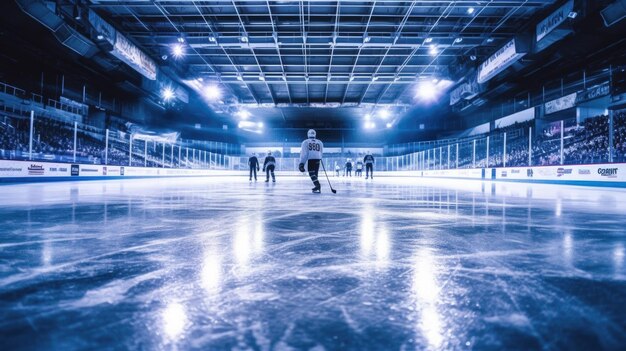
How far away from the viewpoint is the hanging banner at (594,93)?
17.9 metres

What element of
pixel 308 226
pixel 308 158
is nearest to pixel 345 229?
pixel 308 226

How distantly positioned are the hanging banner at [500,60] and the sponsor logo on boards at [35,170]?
19508 mm

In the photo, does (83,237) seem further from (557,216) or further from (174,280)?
(557,216)

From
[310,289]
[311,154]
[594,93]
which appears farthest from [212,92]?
[310,289]

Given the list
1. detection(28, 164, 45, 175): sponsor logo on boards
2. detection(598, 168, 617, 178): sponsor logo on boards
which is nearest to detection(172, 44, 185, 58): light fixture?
detection(28, 164, 45, 175): sponsor logo on boards

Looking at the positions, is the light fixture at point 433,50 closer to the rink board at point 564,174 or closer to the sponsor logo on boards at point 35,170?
the rink board at point 564,174

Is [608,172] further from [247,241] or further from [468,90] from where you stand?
[247,241]

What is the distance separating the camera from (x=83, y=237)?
236 cm

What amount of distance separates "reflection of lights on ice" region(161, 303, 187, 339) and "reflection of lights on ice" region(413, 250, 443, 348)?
2.36 ft

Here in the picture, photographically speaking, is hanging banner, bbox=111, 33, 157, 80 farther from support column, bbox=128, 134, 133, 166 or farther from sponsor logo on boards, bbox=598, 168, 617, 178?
sponsor logo on boards, bbox=598, 168, 617, 178

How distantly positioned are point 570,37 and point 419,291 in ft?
57.1

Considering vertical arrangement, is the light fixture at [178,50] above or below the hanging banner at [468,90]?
above

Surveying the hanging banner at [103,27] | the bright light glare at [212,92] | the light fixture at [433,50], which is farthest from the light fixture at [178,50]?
the light fixture at [433,50]

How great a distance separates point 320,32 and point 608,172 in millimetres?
12203
